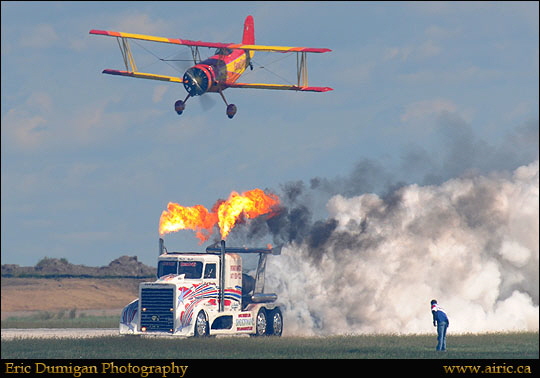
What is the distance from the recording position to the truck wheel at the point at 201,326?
4738 centimetres

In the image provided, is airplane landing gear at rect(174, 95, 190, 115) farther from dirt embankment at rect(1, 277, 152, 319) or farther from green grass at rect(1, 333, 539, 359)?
dirt embankment at rect(1, 277, 152, 319)

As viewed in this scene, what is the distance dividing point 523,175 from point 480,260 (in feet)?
22.5

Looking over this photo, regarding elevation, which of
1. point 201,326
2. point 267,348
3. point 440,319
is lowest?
point 267,348

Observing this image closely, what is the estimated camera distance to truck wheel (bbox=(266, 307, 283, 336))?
52094 millimetres

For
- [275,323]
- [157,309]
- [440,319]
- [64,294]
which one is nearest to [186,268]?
[157,309]

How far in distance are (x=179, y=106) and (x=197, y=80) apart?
3.17m

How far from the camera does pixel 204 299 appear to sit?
158ft

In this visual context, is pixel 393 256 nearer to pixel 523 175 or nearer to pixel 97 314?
pixel 523 175

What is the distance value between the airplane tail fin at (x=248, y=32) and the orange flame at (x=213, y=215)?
14.8 meters

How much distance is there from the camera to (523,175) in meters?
65.4

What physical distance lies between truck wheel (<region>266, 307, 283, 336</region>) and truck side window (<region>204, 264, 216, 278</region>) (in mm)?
4592

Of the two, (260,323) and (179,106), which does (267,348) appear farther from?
(179,106)

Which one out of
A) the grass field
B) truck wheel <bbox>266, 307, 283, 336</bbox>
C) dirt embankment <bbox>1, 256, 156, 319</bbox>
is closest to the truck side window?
the grass field

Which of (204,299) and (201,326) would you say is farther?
(204,299)
